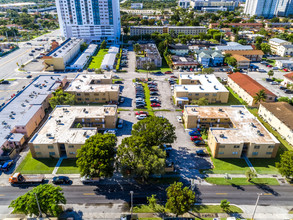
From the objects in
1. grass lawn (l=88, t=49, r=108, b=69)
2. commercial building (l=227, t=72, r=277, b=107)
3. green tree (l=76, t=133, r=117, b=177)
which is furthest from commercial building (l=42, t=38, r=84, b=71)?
commercial building (l=227, t=72, r=277, b=107)

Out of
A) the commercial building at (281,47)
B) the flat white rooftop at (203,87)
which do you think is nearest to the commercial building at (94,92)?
the flat white rooftop at (203,87)

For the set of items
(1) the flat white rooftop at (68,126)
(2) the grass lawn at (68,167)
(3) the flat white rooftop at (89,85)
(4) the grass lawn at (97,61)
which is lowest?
(2) the grass lawn at (68,167)

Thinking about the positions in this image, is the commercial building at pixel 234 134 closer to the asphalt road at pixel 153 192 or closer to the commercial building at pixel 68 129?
the asphalt road at pixel 153 192

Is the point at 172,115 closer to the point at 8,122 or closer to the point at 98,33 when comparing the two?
the point at 8,122

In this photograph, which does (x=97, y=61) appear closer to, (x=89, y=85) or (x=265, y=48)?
(x=89, y=85)

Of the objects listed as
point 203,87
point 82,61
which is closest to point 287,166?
point 203,87

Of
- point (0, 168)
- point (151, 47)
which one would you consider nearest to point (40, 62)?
point (151, 47)

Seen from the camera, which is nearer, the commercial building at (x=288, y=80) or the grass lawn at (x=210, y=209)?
the grass lawn at (x=210, y=209)
